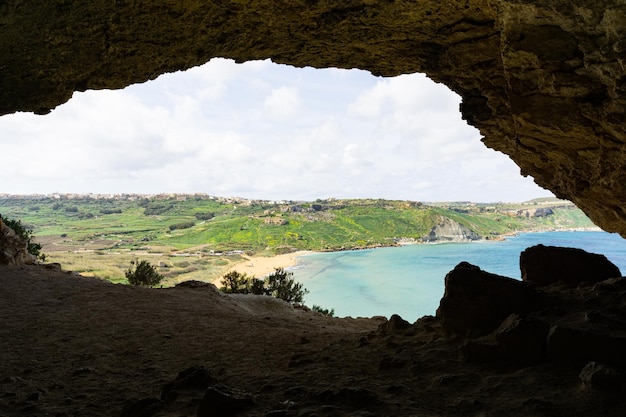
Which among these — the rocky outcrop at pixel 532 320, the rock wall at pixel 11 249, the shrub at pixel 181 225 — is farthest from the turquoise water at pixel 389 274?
the shrub at pixel 181 225

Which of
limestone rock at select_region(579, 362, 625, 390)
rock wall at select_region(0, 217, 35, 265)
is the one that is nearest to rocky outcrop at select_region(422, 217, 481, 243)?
rock wall at select_region(0, 217, 35, 265)

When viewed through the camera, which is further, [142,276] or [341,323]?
[142,276]

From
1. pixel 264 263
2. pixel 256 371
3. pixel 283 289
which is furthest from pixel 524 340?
pixel 264 263

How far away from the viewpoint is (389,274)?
60031 millimetres

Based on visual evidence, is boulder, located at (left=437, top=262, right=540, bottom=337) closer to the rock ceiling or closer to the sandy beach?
the rock ceiling

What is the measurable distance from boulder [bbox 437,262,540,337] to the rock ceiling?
9.73ft

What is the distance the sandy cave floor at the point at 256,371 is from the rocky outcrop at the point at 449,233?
87.5 m

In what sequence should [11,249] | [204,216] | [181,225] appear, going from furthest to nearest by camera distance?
[204,216], [181,225], [11,249]

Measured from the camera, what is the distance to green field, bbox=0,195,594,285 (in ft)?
186

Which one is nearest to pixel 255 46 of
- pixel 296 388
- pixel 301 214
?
pixel 296 388

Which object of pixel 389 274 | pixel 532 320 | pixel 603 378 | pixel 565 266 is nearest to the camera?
pixel 603 378

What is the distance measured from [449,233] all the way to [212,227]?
56006mm

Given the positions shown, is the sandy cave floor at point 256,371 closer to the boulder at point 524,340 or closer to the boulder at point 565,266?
the boulder at point 524,340

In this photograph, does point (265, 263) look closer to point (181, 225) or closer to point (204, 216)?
point (181, 225)
